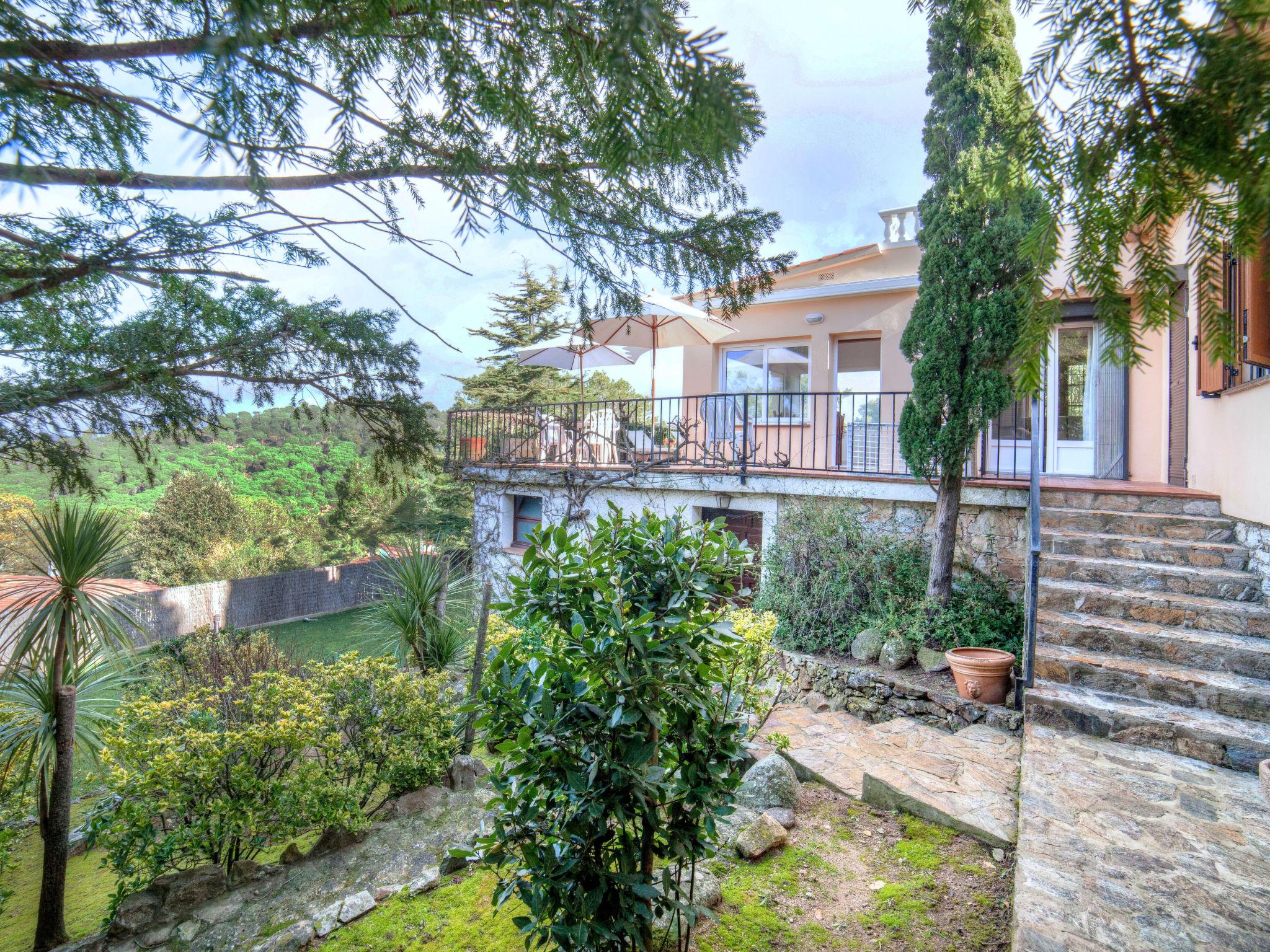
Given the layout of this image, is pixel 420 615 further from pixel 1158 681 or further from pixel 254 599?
pixel 254 599

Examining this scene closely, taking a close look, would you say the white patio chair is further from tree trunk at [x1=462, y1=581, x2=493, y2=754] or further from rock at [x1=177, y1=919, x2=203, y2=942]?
rock at [x1=177, y1=919, x2=203, y2=942]

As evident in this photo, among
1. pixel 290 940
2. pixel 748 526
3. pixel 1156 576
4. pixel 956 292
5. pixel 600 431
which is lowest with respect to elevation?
pixel 290 940

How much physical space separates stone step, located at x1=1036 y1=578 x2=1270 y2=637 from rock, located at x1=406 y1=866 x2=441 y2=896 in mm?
4869

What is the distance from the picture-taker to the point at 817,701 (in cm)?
579

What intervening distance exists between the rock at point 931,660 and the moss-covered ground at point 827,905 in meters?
2.33

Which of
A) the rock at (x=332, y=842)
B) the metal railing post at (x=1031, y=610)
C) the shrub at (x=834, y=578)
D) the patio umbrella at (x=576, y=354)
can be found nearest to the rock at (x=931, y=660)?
the shrub at (x=834, y=578)

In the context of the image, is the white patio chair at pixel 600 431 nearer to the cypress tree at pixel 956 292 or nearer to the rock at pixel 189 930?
the cypress tree at pixel 956 292

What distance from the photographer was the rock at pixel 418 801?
431 centimetres

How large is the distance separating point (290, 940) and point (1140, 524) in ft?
23.2

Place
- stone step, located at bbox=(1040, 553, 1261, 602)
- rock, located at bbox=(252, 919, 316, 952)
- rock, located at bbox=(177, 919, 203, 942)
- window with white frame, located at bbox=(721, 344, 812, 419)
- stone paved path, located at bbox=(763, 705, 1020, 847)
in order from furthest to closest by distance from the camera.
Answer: window with white frame, located at bbox=(721, 344, 812, 419)
stone step, located at bbox=(1040, 553, 1261, 602)
stone paved path, located at bbox=(763, 705, 1020, 847)
rock, located at bbox=(177, 919, 203, 942)
rock, located at bbox=(252, 919, 316, 952)

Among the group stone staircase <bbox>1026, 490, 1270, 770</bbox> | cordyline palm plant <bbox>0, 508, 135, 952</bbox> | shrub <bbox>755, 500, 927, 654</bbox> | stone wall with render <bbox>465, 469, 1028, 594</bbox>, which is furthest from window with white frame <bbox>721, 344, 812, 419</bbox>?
cordyline palm plant <bbox>0, 508, 135, 952</bbox>

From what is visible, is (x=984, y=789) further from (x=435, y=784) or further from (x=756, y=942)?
(x=435, y=784)

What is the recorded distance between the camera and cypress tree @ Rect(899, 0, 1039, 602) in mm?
5527

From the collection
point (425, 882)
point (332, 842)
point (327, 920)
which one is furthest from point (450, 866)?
point (332, 842)
